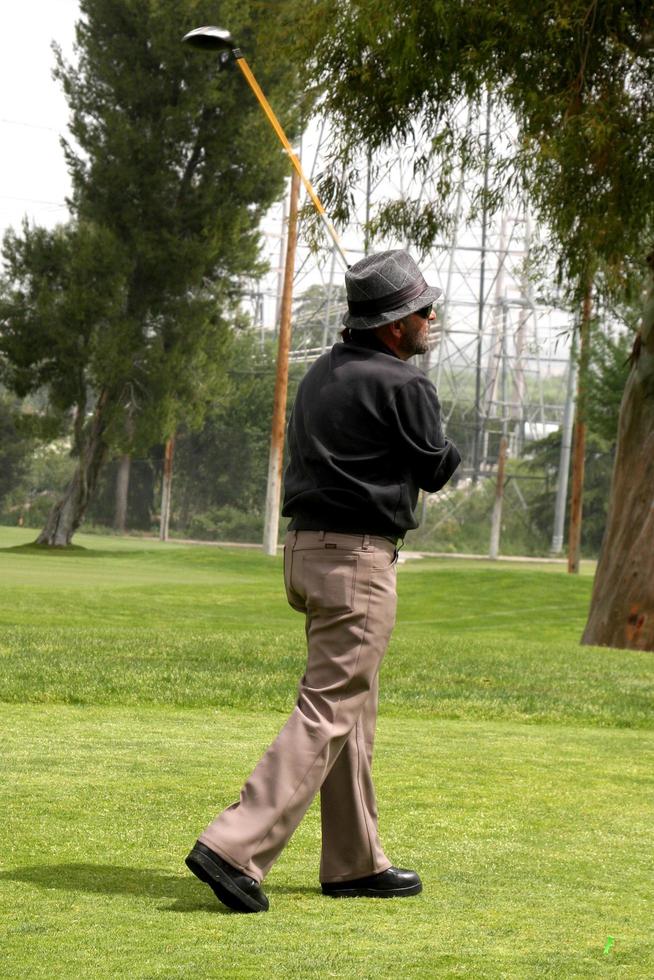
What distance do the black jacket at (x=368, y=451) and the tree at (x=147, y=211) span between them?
34.0 m

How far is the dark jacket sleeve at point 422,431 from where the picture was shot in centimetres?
455

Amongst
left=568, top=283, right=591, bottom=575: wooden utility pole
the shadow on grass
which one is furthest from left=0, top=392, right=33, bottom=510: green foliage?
left=568, top=283, right=591, bottom=575: wooden utility pole

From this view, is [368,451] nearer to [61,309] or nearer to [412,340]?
[412,340]

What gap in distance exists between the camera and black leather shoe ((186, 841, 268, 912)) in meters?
4.22

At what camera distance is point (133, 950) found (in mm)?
3693

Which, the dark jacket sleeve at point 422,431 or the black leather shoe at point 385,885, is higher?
the dark jacket sleeve at point 422,431

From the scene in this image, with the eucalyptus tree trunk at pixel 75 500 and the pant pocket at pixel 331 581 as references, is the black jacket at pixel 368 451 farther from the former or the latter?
the eucalyptus tree trunk at pixel 75 500

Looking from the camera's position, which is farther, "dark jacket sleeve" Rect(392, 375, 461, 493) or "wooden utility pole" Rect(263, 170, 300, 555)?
"wooden utility pole" Rect(263, 170, 300, 555)

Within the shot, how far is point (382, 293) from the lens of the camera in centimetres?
473

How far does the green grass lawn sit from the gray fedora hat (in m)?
1.68

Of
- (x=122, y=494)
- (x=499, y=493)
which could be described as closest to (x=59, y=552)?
(x=499, y=493)

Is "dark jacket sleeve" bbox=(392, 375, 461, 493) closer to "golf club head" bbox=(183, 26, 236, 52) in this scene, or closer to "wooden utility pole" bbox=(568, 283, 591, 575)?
"golf club head" bbox=(183, 26, 236, 52)

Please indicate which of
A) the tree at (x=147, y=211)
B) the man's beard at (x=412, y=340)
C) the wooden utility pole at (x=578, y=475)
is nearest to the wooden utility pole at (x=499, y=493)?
the wooden utility pole at (x=578, y=475)

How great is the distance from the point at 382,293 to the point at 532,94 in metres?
12.7
